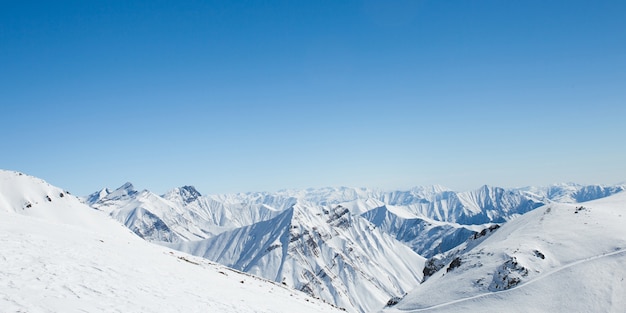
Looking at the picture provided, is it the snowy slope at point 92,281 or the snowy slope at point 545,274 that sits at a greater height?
the snowy slope at point 92,281

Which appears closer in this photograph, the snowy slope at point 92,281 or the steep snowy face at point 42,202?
the snowy slope at point 92,281

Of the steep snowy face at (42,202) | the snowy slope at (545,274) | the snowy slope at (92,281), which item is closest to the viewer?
the snowy slope at (92,281)

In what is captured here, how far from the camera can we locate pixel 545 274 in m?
40.5

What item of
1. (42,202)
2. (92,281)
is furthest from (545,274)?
(42,202)

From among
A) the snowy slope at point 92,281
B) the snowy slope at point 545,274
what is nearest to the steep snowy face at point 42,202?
the snowy slope at point 92,281

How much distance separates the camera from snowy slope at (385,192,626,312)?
1422 inches

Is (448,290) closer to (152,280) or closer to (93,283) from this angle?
(152,280)

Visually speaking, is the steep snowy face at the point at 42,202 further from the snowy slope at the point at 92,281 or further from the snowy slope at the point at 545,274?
the snowy slope at the point at 545,274

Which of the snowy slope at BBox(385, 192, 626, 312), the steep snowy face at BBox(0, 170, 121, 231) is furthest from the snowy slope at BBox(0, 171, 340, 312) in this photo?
the steep snowy face at BBox(0, 170, 121, 231)

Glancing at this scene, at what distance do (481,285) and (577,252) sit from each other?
11705 millimetres

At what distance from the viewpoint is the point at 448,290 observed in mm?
44406

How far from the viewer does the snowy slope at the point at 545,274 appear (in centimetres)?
3612

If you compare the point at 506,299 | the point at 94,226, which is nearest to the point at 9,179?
the point at 94,226

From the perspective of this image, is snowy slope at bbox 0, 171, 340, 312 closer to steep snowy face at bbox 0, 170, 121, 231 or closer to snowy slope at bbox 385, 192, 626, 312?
snowy slope at bbox 385, 192, 626, 312
